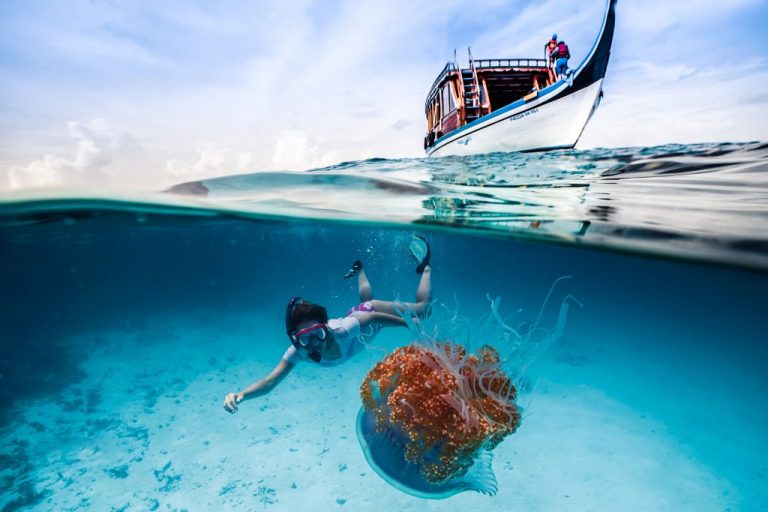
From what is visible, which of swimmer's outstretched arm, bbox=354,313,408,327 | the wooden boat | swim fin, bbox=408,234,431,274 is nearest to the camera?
swimmer's outstretched arm, bbox=354,313,408,327

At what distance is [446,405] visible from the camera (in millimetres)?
3582

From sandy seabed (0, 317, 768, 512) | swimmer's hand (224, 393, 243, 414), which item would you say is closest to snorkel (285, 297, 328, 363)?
sandy seabed (0, 317, 768, 512)

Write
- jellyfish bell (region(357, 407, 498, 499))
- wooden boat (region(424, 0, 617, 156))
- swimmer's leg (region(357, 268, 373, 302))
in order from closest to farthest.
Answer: jellyfish bell (region(357, 407, 498, 499))
swimmer's leg (region(357, 268, 373, 302))
wooden boat (region(424, 0, 617, 156))

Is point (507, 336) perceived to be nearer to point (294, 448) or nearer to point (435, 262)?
point (294, 448)

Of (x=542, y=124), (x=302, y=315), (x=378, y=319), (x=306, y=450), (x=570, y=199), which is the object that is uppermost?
(x=542, y=124)

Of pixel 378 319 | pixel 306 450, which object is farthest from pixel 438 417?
pixel 306 450

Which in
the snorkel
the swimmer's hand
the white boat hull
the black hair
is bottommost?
the swimmer's hand

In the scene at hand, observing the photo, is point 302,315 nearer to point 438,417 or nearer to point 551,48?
point 438,417

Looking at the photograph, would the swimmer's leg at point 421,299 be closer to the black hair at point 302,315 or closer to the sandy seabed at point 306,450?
the black hair at point 302,315

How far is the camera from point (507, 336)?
13.3 feet

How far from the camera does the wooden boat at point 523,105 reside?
11508 mm

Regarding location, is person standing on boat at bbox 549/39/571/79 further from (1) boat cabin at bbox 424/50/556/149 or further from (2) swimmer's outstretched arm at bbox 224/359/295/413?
(2) swimmer's outstretched arm at bbox 224/359/295/413

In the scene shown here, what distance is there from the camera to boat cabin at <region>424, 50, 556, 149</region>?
1683 centimetres

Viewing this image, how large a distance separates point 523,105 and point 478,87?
5517 millimetres
